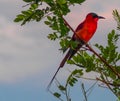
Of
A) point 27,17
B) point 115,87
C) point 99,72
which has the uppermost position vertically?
point 27,17

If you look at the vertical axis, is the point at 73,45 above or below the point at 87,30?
below

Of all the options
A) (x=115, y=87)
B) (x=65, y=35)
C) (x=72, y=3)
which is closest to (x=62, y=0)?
(x=72, y=3)

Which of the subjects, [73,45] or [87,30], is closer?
[73,45]

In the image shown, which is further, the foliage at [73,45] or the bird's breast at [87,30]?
the bird's breast at [87,30]

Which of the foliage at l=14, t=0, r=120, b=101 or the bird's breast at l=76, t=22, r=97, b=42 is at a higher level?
the bird's breast at l=76, t=22, r=97, b=42

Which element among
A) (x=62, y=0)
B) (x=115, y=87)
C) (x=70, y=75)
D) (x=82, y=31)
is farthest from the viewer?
(x=82, y=31)

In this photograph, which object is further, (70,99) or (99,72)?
(99,72)

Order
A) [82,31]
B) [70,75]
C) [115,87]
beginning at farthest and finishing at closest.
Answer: [82,31]
[70,75]
[115,87]

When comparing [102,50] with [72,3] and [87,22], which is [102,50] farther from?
[87,22]

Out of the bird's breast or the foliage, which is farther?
the bird's breast

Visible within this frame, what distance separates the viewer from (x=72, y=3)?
379 centimetres

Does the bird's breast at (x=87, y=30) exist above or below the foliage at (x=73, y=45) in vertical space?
above

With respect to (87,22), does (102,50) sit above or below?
below

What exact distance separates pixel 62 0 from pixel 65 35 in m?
0.40
